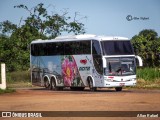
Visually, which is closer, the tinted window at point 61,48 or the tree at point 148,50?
the tinted window at point 61,48

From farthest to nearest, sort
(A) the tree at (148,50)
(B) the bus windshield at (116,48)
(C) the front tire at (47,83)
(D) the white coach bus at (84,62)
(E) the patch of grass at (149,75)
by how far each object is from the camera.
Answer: (A) the tree at (148,50) → (E) the patch of grass at (149,75) → (C) the front tire at (47,83) → (D) the white coach bus at (84,62) → (B) the bus windshield at (116,48)

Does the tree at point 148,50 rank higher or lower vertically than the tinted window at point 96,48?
higher

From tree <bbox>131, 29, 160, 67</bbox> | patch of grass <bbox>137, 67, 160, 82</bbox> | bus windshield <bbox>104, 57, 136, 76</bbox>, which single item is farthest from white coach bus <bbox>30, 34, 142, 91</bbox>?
tree <bbox>131, 29, 160, 67</bbox>

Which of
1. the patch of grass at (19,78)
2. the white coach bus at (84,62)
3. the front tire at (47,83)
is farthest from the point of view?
the patch of grass at (19,78)

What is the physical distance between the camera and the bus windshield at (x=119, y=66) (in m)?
31.6

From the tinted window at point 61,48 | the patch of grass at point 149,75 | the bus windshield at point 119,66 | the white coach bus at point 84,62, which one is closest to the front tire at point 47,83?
the white coach bus at point 84,62

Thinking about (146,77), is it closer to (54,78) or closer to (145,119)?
(54,78)

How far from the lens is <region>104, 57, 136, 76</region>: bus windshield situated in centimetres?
3164

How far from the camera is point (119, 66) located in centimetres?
3175

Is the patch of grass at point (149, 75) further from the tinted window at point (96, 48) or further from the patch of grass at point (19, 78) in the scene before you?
the tinted window at point (96, 48)

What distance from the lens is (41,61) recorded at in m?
37.7

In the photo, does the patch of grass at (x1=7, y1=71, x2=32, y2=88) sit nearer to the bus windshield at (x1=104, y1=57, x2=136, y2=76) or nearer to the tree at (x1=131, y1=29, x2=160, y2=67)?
the tree at (x1=131, y1=29, x2=160, y2=67)

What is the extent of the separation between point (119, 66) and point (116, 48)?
1107 mm

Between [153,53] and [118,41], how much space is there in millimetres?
32426
